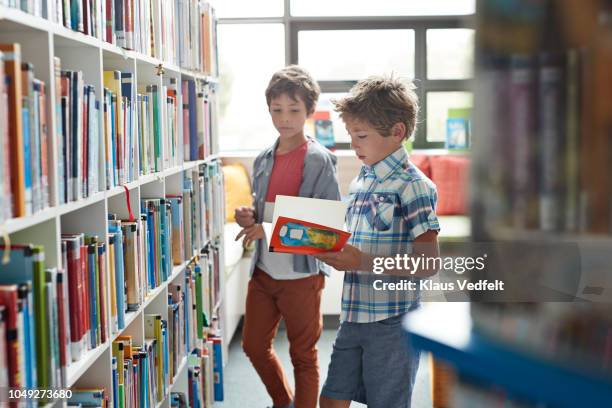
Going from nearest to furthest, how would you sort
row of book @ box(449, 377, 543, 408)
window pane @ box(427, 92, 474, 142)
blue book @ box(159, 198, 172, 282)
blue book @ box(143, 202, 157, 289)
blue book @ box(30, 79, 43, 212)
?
row of book @ box(449, 377, 543, 408) → blue book @ box(30, 79, 43, 212) → blue book @ box(143, 202, 157, 289) → blue book @ box(159, 198, 172, 282) → window pane @ box(427, 92, 474, 142)

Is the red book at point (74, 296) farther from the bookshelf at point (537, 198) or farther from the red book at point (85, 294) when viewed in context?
the bookshelf at point (537, 198)

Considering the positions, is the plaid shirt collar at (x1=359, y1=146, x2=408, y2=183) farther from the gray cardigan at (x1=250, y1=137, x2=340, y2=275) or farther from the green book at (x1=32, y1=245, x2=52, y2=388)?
the green book at (x1=32, y1=245, x2=52, y2=388)

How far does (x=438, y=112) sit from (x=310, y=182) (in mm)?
2985

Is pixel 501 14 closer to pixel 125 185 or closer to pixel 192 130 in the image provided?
pixel 125 185

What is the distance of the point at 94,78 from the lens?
5.68 ft

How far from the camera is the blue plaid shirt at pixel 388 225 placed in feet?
6.54

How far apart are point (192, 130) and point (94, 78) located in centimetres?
121

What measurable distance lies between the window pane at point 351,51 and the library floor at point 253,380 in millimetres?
2094

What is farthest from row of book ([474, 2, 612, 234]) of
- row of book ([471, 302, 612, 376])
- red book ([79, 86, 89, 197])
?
red book ([79, 86, 89, 197])

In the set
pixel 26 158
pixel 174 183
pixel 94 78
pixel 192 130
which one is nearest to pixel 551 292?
pixel 26 158

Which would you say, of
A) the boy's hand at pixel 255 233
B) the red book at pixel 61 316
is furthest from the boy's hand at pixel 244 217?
the red book at pixel 61 316

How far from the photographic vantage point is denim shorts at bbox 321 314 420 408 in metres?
1.98

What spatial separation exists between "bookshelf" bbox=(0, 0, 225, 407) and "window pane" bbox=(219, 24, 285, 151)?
187 centimetres

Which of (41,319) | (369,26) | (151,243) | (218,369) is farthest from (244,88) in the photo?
(41,319)
